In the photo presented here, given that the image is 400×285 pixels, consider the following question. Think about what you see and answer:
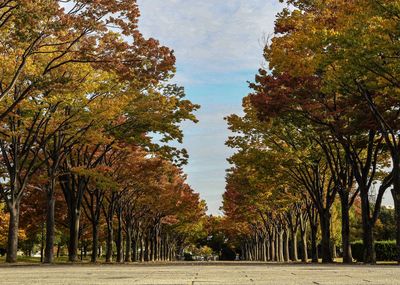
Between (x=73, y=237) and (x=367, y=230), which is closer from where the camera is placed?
(x=367, y=230)

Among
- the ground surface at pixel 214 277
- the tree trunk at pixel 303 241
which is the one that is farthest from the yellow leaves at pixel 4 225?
the ground surface at pixel 214 277

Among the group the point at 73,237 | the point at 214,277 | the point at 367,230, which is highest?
the point at 73,237

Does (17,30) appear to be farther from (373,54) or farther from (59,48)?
(373,54)

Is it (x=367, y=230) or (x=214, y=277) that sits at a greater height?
(x=367, y=230)

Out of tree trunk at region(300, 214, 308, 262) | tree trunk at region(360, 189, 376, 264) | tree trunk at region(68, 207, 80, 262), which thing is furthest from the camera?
tree trunk at region(300, 214, 308, 262)

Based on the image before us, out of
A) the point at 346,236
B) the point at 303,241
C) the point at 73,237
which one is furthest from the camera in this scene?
the point at 303,241

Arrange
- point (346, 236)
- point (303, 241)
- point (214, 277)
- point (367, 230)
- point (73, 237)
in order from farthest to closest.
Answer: point (303, 241), point (73, 237), point (346, 236), point (367, 230), point (214, 277)

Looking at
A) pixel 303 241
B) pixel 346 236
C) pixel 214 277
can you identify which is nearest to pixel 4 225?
pixel 303 241

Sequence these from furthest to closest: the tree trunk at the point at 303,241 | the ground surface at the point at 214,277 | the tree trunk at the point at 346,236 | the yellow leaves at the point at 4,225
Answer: the yellow leaves at the point at 4,225
the tree trunk at the point at 303,241
the tree trunk at the point at 346,236
the ground surface at the point at 214,277

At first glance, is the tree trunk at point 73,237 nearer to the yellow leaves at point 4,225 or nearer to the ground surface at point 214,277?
the ground surface at point 214,277

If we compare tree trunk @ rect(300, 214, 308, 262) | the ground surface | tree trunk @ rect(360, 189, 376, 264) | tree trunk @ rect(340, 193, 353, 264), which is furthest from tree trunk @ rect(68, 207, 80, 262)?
tree trunk @ rect(300, 214, 308, 262)

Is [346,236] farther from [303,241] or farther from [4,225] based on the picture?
[4,225]

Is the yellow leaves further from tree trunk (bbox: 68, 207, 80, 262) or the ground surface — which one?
the ground surface

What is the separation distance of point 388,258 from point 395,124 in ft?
70.0
